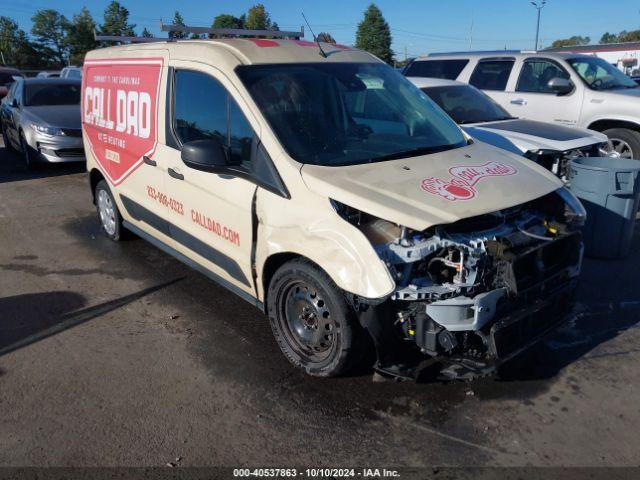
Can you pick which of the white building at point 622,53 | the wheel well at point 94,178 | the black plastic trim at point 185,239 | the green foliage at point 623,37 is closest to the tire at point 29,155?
the wheel well at point 94,178

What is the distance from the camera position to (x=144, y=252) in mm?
6031

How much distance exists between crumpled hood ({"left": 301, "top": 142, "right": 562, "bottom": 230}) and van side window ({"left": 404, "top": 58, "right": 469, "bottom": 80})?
624 cm

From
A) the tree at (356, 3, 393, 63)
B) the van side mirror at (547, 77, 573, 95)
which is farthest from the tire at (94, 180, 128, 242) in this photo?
the tree at (356, 3, 393, 63)

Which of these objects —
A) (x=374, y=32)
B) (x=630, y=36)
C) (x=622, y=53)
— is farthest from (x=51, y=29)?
(x=630, y=36)

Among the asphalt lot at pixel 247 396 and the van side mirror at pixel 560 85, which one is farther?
the van side mirror at pixel 560 85

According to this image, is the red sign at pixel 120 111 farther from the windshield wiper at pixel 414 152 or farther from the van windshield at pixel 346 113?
the windshield wiper at pixel 414 152

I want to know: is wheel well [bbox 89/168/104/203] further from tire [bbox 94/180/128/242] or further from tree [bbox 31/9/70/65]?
tree [bbox 31/9/70/65]

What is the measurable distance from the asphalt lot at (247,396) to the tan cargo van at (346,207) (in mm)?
331

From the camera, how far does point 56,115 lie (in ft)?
34.4

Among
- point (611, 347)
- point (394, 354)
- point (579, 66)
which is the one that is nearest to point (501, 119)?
point (579, 66)

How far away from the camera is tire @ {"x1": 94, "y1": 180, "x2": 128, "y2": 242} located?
600cm

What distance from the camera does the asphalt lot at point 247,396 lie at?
2.98m

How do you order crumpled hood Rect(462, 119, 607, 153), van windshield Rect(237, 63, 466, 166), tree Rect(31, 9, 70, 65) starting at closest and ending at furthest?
van windshield Rect(237, 63, 466, 166), crumpled hood Rect(462, 119, 607, 153), tree Rect(31, 9, 70, 65)

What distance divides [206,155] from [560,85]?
6.60 m
